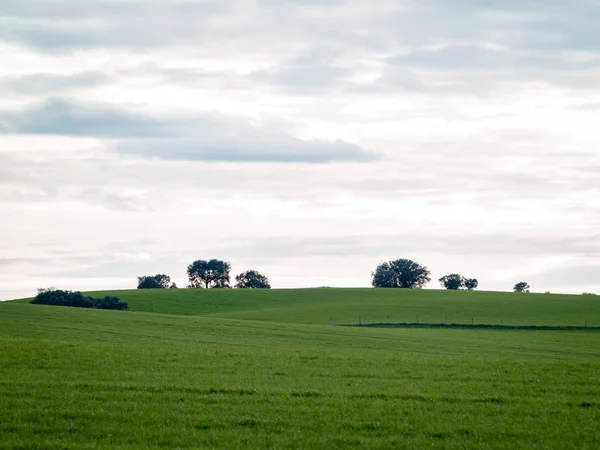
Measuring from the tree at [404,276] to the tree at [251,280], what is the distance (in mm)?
26519

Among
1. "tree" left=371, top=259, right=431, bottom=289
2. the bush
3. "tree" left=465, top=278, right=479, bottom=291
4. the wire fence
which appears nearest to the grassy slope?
the wire fence

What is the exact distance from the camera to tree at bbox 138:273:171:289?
546 ft

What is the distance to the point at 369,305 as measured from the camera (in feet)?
334

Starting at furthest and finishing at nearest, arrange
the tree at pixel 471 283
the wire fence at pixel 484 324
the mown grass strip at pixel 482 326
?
1. the tree at pixel 471 283
2. the wire fence at pixel 484 324
3. the mown grass strip at pixel 482 326

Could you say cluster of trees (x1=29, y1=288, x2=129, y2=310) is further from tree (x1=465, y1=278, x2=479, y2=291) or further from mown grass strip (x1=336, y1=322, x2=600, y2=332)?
tree (x1=465, y1=278, x2=479, y2=291)

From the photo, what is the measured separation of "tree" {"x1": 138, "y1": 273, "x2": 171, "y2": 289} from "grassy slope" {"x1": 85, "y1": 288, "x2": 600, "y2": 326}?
155 feet

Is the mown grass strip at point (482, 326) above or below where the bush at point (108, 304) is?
below

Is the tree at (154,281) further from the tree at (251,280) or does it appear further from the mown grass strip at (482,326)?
the mown grass strip at (482,326)

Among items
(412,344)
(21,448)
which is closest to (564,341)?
(412,344)

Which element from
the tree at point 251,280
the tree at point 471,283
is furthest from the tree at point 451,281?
the tree at point 251,280

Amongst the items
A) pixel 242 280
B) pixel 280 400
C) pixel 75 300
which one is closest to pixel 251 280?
pixel 242 280

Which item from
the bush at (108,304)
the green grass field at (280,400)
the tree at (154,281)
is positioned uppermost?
the tree at (154,281)

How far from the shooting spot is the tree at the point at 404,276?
16612cm

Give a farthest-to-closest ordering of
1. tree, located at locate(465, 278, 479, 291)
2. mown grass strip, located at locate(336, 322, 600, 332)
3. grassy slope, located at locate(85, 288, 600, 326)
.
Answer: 1. tree, located at locate(465, 278, 479, 291)
2. grassy slope, located at locate(85, 288, 600, 326)
3. mown grass strip, located at locate(336, 322, 600, 332)
